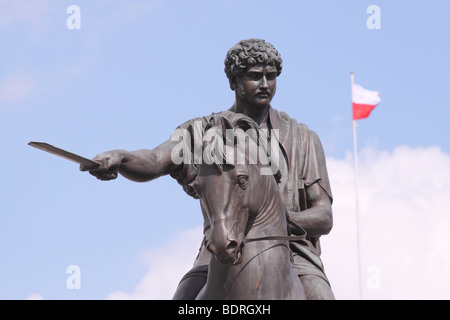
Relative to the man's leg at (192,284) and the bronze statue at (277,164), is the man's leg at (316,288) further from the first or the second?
the man's leg at (192,284)

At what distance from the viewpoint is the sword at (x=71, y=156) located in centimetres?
824

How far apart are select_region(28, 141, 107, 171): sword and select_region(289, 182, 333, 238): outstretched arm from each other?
7.37 ft

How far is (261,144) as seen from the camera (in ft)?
29.4

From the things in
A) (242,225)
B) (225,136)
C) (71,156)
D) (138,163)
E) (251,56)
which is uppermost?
(251,56)

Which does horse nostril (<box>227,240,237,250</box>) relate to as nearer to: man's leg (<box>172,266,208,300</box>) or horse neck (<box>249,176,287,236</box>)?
horse neck (<box>249,176,287,236</box>)

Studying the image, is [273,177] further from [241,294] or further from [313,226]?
[313,226]

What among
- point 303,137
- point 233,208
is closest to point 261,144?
point 233,208

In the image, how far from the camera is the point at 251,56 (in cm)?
1056

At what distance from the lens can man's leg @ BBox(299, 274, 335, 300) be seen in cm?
970

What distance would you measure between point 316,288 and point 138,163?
222 centimetres

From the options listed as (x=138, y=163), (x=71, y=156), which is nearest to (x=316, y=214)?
(x=138, y=163)

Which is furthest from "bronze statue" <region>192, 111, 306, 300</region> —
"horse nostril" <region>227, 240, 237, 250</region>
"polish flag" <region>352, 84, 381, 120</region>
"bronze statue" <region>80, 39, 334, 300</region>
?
"polish flag" <region>352, 84, 381, 120</region>

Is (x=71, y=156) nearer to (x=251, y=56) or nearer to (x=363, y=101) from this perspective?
(x=251, y=56)
